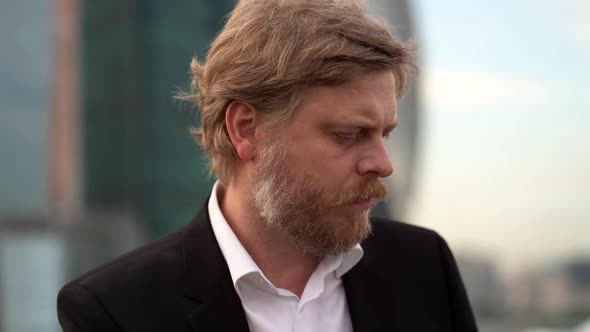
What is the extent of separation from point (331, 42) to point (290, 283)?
665mm

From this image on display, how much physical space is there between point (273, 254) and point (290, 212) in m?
0.17

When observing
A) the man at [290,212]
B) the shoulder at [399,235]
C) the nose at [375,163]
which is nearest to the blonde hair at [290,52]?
the man at [290,212]

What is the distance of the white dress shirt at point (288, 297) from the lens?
245cm

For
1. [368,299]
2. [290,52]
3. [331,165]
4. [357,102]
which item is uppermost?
[290,52]

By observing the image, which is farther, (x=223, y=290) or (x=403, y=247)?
(x=403, y=247)

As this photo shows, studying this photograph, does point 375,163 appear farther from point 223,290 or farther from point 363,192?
point 223,290

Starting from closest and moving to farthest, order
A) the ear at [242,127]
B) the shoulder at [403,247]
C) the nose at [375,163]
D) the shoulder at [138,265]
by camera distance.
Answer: the nose at [375,163] < the shoulder at [138,265] < the ear at [242,127] < the shoulder at [403,247]

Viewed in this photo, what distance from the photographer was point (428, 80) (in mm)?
18953

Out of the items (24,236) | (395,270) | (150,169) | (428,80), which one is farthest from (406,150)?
(395,270)

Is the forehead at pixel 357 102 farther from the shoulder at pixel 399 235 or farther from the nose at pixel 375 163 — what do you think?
A: the shoulder at pixel 399 235

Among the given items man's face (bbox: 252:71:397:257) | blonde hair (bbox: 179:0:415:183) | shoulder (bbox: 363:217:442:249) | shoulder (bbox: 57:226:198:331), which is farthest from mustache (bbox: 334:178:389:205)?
shoulder (bbox: 57:226:198:331)

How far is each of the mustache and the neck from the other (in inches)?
9.5

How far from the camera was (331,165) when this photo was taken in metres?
2.36

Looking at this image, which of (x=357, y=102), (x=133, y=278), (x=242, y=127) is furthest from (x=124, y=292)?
(x=357, y=102)
